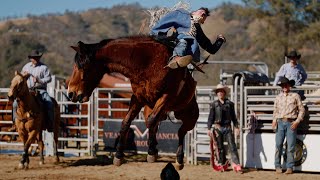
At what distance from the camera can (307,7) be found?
35812 mm

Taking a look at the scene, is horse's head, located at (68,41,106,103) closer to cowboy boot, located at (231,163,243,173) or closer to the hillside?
cowboy boot, located at (231,163,243,173)

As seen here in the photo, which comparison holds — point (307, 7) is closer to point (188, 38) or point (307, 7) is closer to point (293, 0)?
point (293, 0)

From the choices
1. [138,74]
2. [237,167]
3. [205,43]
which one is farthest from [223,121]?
[138,74]

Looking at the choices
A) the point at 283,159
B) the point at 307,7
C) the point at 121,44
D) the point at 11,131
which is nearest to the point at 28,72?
the point at 11,131

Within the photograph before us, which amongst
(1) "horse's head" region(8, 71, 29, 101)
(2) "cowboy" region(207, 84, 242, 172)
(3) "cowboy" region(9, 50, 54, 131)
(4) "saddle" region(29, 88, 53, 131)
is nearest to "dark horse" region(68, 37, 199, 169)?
(2) "cowboy" region(207, 84, 242, 172)

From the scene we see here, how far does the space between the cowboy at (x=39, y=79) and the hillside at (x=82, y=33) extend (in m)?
29.5

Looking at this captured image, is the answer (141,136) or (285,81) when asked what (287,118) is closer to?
(285,81)

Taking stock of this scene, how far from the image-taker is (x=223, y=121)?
13.4 m

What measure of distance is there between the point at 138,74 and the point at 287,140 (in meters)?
6.21

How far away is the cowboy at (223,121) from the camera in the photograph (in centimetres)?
1330

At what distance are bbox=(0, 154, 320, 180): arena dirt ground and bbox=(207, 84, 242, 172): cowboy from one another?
1.41 ft

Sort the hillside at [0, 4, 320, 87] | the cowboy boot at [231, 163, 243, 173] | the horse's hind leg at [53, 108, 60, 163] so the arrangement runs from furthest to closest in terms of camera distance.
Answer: the hillside at [0, 4, 320, 87]
the horse's hind leg at [53, 108, 60, 163]
the cowboy boot at [231, 163, 243, 173]

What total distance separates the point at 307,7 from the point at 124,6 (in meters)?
104

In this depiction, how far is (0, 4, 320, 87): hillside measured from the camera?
55.4m
